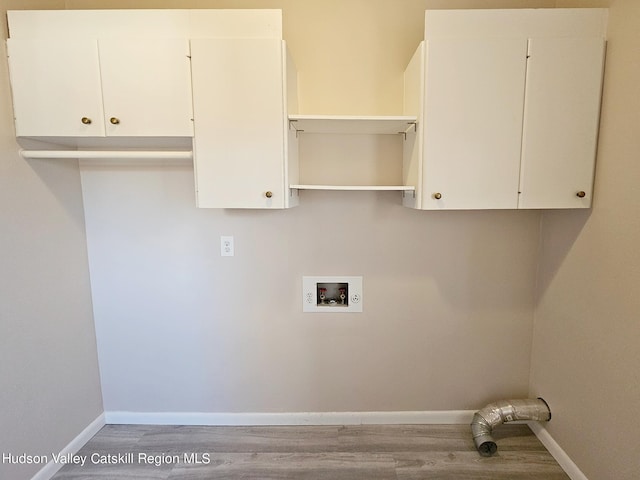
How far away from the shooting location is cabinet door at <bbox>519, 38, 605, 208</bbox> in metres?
1.41

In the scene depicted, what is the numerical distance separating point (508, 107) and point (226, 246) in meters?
1.67

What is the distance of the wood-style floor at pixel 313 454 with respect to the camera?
1.69 m

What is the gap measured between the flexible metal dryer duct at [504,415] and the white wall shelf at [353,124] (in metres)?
1.73

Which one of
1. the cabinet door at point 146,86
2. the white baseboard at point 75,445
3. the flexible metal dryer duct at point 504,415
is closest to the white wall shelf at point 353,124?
the cabinet door at point 146,86

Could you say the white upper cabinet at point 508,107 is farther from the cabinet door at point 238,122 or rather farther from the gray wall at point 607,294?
the cabinet door at point 238,122

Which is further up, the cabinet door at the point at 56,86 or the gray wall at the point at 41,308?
the cabinet door at the point at 56,86

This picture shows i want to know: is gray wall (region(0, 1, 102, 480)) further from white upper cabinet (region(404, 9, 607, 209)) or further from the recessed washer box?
white upper cabinet (region(404, 9, 607, 209))

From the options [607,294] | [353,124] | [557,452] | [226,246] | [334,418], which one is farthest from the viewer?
[334,418]

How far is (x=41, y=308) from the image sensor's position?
5.30ft

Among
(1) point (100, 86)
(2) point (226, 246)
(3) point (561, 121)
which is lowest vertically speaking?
(2) point (226, 246)

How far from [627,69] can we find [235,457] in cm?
274

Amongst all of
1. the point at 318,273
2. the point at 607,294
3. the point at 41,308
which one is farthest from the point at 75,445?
the point at 607,294

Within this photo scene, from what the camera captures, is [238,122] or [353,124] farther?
[353,124]

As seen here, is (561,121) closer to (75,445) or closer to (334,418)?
(334,418)
